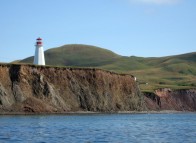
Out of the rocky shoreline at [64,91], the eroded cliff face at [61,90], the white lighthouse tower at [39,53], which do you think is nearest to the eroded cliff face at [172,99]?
the rocky shoreline at [64,91]

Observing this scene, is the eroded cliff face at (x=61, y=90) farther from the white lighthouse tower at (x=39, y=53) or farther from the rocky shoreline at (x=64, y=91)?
the white lighthouse tower at (x=39, y=53)

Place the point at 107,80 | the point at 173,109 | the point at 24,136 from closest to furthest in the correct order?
1. the point at 24,136
2. the point at 107,80
3. the point at 173,109

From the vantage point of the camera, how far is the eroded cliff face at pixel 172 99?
5364 inches

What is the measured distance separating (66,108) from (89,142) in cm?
4833

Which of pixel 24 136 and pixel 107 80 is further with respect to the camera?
pixel 107 80

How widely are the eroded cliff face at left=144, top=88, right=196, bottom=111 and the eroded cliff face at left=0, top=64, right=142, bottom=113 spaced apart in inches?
1133

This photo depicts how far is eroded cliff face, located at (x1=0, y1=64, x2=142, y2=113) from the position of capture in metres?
80.6

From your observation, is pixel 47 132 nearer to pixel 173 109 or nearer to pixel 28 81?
pixel 28 81

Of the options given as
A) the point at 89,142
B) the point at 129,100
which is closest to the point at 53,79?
the point at 129,100

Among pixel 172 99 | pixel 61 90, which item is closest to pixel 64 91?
pixel 61 90

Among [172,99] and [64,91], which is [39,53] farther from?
[172,99]

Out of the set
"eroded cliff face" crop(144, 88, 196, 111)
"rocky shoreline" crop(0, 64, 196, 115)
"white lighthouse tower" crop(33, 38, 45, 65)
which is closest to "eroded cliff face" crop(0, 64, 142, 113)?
"rocky shoreline" crop(0, 64, 196, 115)

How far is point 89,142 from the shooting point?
39719mm

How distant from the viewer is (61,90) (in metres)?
89.0
